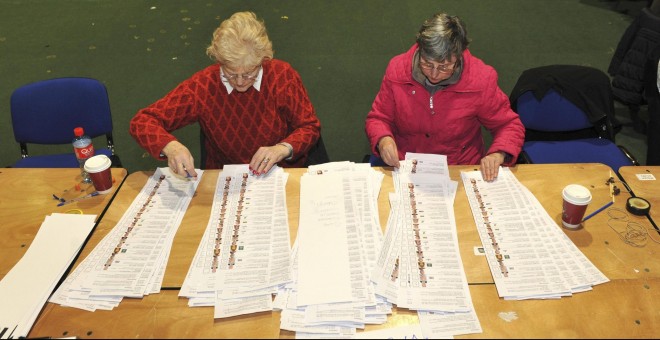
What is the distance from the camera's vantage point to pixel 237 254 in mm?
1848

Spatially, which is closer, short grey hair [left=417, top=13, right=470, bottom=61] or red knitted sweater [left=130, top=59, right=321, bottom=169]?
short grey hair [left=417, top=13, right=470, bottom=61]

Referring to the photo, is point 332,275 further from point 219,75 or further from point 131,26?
point 131,26

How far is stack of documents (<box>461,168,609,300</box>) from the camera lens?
67.4 inches

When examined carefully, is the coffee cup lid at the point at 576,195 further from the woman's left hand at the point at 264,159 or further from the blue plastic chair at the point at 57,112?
the blue plastic chair at the point at 57,112

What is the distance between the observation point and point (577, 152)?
Result: 9.63 feet

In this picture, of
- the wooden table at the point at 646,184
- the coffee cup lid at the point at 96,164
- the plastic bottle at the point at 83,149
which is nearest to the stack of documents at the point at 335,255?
the coffee cup lid at the point at 96,164

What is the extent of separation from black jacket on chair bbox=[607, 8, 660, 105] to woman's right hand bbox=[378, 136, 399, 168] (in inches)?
89.5

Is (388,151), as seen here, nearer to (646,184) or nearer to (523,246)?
(523,246)

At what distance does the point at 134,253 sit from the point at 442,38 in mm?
1401

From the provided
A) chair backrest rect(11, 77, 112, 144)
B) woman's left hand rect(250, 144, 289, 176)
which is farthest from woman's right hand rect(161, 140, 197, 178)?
chair backrest rect(11, 77, 112, 144)

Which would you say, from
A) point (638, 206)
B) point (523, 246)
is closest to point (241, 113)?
point (523, 246)

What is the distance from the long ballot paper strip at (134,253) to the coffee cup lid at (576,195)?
1.42m

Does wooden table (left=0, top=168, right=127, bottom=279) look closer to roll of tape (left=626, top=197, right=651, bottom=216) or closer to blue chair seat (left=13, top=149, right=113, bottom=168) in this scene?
blue chair seat (left=13, top=149, right=113, bottom=168)

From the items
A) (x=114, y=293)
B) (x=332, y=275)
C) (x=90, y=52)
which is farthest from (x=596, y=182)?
(x=90, y=52)
